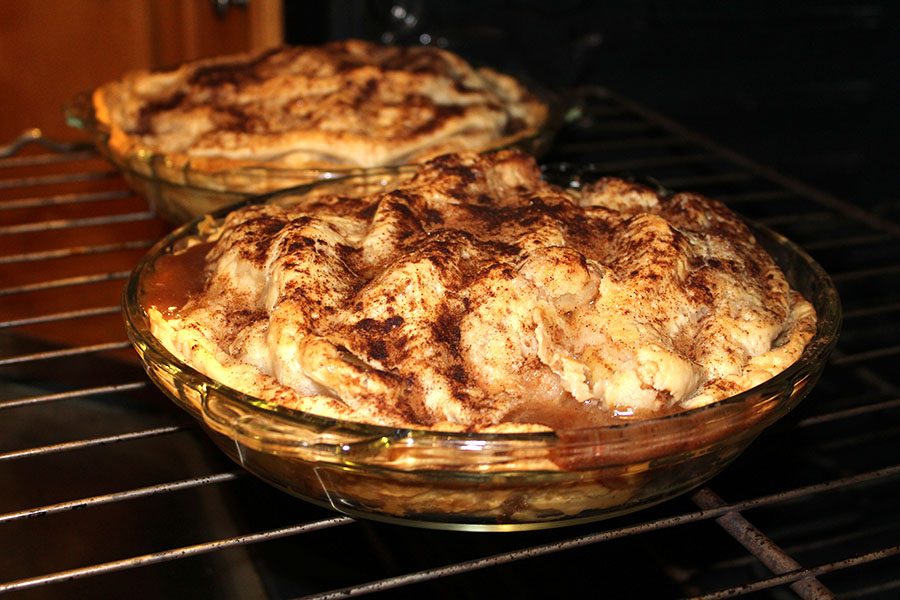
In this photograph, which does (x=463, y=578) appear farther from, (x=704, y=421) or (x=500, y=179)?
(x=704, y=421)

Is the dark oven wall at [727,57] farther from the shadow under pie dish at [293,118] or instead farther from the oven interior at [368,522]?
the shadow under pie dish at [293,118]

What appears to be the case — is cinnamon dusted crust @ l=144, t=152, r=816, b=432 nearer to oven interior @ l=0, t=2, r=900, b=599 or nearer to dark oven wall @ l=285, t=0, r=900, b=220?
oven interior @ l=0, t=2, r=900, b=599

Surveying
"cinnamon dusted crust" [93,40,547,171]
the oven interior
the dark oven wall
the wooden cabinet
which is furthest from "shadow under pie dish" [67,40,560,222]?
the wooden cabinet

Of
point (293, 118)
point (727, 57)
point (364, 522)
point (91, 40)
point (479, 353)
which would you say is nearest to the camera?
point (479, 353)

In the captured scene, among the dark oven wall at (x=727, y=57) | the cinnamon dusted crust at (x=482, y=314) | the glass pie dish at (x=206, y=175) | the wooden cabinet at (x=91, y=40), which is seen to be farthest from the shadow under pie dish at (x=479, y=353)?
the wooden cabinet at (x=91, y=40)

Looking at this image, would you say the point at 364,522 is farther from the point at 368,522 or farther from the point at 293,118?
the point at 293,118

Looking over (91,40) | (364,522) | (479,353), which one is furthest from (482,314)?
(91,40)
